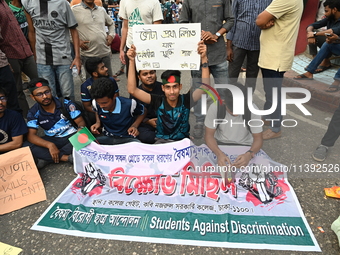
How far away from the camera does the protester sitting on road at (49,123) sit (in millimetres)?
2795

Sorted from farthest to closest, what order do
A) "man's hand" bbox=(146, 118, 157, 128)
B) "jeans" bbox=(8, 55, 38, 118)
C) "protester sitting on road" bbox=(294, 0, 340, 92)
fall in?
"protester sitting on road" bbox=(294, 0, 340, 92) < "jeans" bbox=(8, 55, 38, 118) < "man's hand" bbox=(146, 118, 157, 128)

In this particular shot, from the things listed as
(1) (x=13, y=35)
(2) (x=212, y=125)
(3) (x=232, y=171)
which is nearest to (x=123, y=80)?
(1) (x=13, y=35)

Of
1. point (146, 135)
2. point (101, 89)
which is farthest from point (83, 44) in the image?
point (146, 135)

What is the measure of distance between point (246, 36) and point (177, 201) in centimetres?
228

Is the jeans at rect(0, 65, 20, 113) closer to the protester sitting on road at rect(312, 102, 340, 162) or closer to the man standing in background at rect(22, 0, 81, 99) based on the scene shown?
the man standing in background at rect(22, 0, 81, 99)

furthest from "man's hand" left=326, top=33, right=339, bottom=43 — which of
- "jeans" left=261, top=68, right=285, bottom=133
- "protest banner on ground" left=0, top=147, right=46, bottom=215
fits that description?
"protest banner on ground" left=0, top=147, right=46, bottom=215

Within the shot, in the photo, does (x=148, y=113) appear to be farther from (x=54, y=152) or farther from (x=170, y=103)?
(x=54, y=152)

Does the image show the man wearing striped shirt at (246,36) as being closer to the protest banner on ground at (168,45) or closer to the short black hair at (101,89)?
the protest banner on ground at (168,45)

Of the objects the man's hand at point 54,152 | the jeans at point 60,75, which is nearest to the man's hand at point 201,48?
the man's hand at point 54,152

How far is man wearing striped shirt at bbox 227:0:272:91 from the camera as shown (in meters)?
3.15

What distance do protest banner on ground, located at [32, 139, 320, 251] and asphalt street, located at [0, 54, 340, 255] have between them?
54mm

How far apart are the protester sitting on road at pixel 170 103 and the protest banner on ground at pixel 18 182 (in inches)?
49.4

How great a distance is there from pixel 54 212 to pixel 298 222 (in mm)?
2007

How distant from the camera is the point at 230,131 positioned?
8.46 ft
